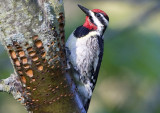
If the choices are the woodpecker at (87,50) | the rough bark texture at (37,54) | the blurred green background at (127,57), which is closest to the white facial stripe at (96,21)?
the woodpecker at (87,50)

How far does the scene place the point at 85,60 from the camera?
9.25 ft

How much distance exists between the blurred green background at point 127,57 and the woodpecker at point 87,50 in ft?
0.90

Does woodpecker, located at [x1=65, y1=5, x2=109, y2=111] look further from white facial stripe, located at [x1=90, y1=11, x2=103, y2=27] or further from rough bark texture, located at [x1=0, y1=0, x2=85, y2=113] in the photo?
rough bark texture, located at [x1=0, y1=0, x2=85, y2=113]

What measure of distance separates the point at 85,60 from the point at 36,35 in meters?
1.25

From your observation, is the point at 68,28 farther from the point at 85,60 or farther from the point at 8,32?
the point at 8,32

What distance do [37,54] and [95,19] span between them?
141cm

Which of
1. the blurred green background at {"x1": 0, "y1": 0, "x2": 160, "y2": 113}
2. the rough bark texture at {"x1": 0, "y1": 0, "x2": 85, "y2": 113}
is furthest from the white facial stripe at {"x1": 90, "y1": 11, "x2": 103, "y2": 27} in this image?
the rough bark texture at {"x1": 0, "y1": 0, "x2": 85, "y2": 113}

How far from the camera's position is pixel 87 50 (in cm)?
281

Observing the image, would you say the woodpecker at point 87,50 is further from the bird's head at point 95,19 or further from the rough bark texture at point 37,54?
the rough bark texture at point 37,54

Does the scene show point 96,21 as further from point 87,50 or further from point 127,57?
point 127,57

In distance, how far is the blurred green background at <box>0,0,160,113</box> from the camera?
3.19 metres

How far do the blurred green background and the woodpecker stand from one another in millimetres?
274

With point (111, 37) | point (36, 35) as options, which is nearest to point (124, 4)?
point (111, 37)

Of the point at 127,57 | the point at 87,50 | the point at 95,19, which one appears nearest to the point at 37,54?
the point at 87,50
